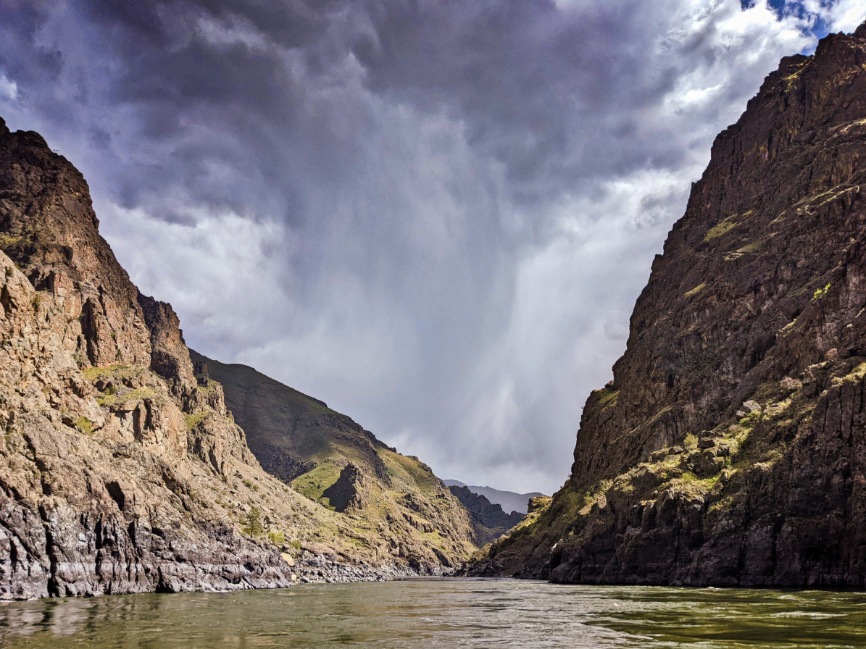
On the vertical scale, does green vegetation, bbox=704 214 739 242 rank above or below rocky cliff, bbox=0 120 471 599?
above

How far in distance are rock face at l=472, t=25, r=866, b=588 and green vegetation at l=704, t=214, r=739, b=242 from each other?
0.72 metres

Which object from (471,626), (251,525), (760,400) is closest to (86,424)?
(251,525)

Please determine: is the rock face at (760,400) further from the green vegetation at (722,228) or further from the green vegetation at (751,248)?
the green vegetation at (722,228)

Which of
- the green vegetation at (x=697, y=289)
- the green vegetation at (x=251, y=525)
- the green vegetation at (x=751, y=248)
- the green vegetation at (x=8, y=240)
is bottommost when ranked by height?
the green vegetation at (x=251, y=525)

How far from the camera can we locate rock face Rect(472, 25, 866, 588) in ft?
261

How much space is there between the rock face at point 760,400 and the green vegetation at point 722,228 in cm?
72

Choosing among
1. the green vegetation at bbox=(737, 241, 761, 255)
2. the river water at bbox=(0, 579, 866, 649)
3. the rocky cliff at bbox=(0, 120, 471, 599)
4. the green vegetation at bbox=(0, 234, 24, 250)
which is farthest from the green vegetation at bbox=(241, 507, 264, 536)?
the green vegetation at bbox=(737, 241, 761, 255)

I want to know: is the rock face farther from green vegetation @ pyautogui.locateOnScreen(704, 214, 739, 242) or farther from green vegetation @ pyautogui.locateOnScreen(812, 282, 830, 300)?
green vegetation @ pyautogui.locateOnScreen(704, 214, 739, 242)

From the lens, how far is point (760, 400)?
113m

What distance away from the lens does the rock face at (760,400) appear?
79500mm

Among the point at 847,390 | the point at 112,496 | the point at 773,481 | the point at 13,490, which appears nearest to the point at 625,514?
the point at 773,481

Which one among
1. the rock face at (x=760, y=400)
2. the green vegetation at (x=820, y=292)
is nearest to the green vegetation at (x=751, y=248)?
the rock face at (x=760, y=400)

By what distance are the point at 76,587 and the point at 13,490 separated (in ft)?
48.4

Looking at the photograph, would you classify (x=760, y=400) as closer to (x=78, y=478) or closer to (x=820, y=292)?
(x=820, y=292)
